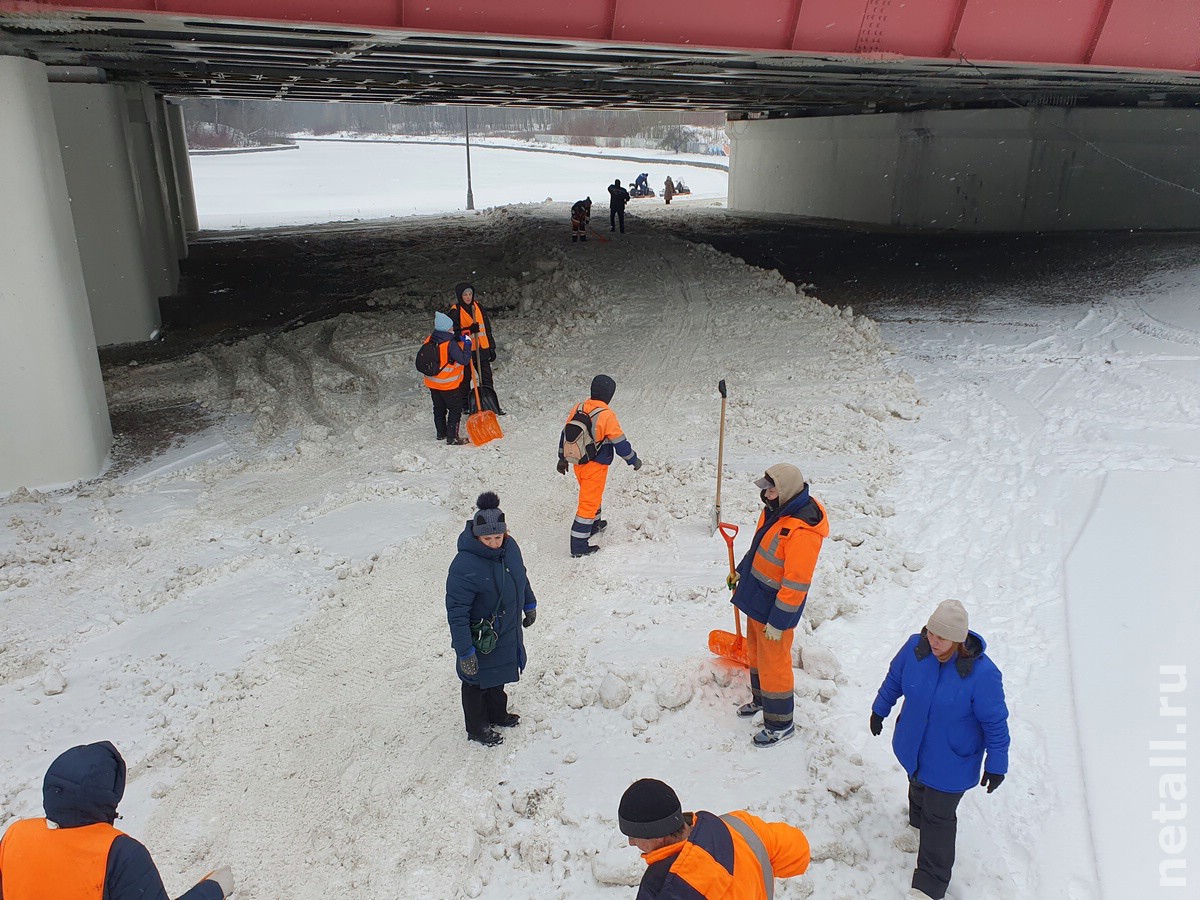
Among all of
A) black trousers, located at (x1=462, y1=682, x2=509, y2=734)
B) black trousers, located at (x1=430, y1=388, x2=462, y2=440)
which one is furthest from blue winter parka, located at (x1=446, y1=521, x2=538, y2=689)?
black trousers, located at (x1=430, y1=388, x2=462, y2=440)

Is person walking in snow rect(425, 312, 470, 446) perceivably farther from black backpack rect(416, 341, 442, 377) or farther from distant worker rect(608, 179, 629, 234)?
distant worker rect(608, 179, 629, 234)

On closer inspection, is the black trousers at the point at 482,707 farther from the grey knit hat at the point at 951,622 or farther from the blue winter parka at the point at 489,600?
the grey knit hat at the point at 951,622

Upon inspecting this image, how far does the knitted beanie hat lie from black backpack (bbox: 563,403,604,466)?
4546 mm

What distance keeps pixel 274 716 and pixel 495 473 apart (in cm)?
408

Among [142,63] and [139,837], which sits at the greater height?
[142,63]

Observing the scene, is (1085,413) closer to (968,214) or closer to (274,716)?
(274,716)

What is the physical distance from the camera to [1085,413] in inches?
389

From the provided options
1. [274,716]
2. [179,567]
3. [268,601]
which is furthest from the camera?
[179,567]

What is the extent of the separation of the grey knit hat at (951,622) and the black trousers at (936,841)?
840mm

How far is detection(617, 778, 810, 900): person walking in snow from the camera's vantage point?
2.60 meters

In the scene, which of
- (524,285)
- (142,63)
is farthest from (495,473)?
(142,63)

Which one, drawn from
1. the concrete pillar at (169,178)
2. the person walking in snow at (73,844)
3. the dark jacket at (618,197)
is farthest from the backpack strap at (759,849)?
the concrete pillar at (169,178)

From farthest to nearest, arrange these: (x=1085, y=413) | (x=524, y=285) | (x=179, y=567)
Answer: (x=524, y=285) → (x=1085, y=413) → (x=179, y=567)

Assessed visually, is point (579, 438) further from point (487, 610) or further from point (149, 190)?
point (149, 190)
